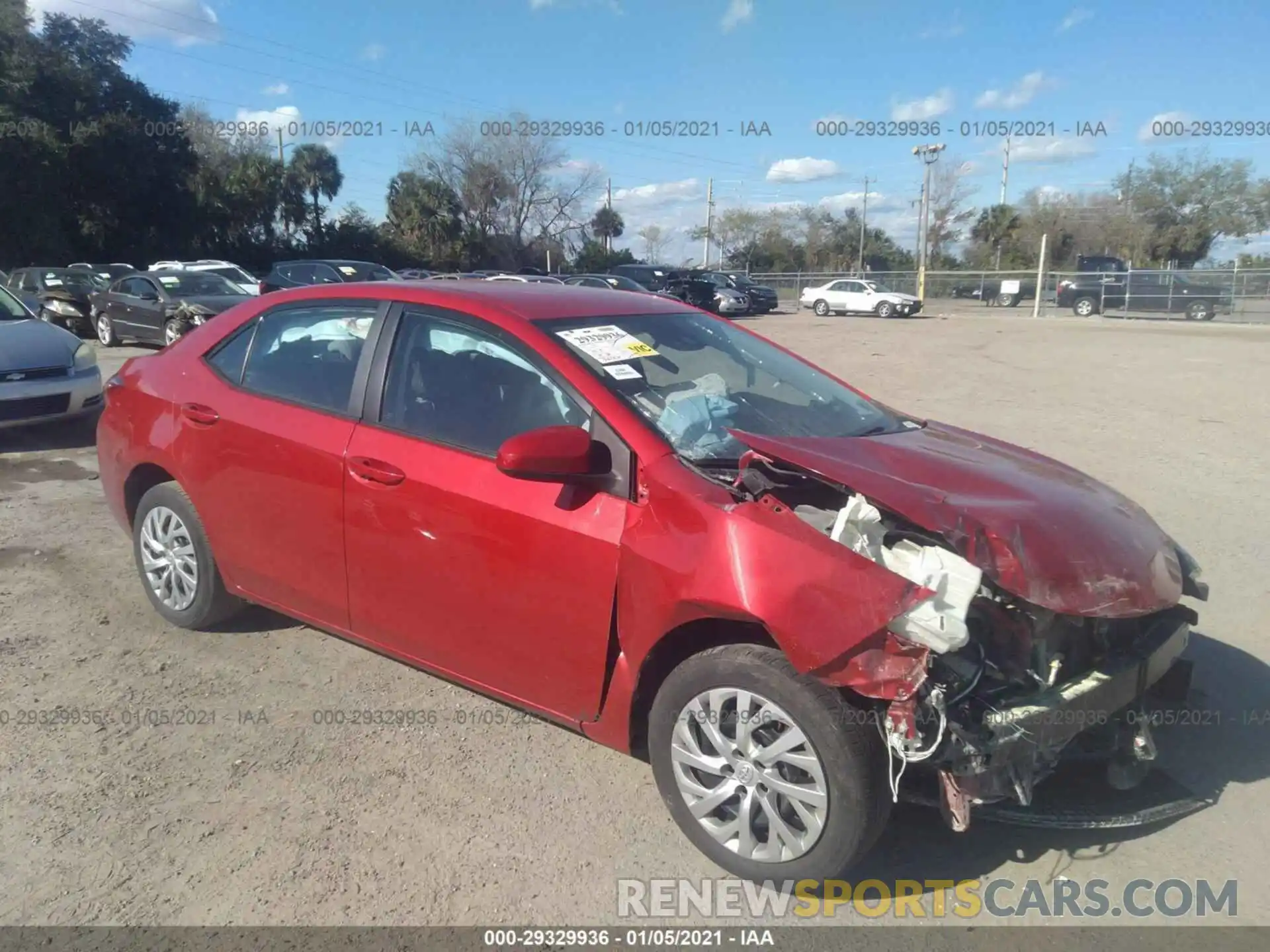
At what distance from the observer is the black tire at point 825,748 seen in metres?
2.60

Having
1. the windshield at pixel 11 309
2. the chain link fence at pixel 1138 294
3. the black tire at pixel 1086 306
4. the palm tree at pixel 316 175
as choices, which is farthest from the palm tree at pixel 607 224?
the windshield at pixel 11 309

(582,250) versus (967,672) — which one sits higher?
(582,250)

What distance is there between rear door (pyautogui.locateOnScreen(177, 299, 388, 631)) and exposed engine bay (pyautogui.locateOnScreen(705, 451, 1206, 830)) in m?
1.63

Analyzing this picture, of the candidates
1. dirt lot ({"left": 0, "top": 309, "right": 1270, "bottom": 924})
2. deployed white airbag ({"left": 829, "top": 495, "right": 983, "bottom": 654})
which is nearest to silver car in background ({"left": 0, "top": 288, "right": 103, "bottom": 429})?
dirt lot ({"left": 0, "top": 309, "right": 1270, "bottom": 924})

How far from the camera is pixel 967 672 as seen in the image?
2672 mm

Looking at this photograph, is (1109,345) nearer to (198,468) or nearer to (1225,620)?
(1225,620)

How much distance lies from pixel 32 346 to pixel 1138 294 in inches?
1425

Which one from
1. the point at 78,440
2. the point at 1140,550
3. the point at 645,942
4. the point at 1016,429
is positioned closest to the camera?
the point at 645,942

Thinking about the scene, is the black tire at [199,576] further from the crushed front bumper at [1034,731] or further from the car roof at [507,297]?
the crushed front bumper at [1034,731]

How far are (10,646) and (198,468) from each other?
1.30 meters

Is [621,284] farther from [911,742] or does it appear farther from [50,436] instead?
[911,742]

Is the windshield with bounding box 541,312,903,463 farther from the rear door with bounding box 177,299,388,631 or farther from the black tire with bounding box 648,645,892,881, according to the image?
the rear door with bounding box 177,299,388,631

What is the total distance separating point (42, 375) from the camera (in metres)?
8.58

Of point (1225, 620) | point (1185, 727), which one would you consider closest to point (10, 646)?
point (1185, 727)
